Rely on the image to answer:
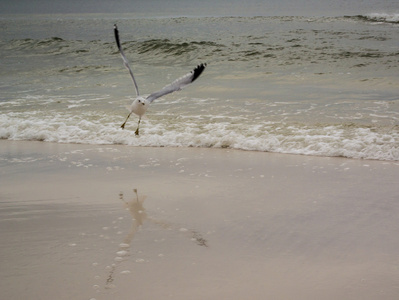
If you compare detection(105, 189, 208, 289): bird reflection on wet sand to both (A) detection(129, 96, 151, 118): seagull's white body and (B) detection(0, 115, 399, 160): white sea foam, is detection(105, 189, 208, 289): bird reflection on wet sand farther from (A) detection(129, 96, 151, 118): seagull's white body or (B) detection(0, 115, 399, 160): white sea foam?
(B) detection(0, 115, 399, 160): white sea foam

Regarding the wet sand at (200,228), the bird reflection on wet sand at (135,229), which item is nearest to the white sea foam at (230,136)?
the wet sand at (200,228)

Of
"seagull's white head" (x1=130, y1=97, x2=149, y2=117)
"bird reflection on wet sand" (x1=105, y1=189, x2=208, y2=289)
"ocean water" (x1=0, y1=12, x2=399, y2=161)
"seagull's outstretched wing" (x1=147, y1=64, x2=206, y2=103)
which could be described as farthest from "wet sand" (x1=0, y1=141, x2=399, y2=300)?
"ocean water" (x1=0, y1=12, x2=399, y2=161)

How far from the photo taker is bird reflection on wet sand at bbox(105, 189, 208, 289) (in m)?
3.44

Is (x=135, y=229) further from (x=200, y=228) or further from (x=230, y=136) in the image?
(x=230, y=136)

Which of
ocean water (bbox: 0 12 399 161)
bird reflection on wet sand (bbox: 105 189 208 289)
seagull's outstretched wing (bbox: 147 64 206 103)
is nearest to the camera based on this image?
bird reflection on wet sand (bbox: 105 189 208 289)

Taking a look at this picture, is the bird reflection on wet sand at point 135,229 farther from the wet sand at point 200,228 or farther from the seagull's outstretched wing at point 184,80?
the seagull's outstretched wing at point 184,80

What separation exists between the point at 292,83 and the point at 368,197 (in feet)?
22.6

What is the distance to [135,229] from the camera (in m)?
4.09

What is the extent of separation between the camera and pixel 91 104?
9.84 meters

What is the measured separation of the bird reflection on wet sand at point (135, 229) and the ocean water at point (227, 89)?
2.40m

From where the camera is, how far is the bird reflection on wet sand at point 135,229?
11.3 feet

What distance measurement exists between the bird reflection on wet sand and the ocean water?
2.40 m

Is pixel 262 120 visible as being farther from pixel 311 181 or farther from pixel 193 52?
pixel 193 52

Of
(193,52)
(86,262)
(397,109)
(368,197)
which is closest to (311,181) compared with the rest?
(368,197)
